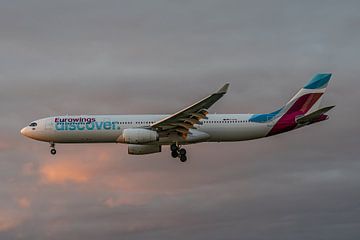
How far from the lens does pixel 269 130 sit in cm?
6644

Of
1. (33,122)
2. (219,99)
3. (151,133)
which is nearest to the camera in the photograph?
(219,99)

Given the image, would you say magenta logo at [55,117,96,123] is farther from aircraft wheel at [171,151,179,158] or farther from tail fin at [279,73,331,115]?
tail fin at [279,73,331,115]

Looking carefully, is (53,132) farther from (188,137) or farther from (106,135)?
(188,137)

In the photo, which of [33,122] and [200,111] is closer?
[200,111]

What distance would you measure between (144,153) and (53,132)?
8.26 meters

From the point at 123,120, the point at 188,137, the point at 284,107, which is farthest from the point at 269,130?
the point at 123,120

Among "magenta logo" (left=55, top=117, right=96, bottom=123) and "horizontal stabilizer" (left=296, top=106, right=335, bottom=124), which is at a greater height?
"magenta logo" (left=55, top=117, right=96, bottom=123)

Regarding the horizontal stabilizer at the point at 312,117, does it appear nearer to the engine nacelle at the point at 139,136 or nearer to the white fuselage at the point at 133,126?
the white fuselage at the point at 133,126

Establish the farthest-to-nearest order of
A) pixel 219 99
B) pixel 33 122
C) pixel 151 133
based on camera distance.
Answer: pixel 33 122 < pixel 151 133 < pixel 219 99

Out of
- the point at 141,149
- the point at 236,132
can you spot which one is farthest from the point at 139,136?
the point at 236,132

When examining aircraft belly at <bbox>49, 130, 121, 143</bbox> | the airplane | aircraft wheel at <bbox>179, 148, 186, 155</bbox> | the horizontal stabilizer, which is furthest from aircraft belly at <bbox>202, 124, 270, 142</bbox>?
aircraft belly at <bbox>49, 130, 121, 143</bbox>

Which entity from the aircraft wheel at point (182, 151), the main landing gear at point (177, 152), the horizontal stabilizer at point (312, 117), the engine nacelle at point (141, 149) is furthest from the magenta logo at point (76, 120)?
the horizontal stabilizer at point (312, 117)

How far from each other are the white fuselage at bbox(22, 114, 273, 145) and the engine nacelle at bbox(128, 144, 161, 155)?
7.24 feet

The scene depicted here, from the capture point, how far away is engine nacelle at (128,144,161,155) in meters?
67.7
